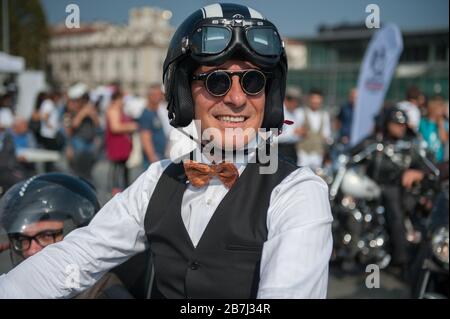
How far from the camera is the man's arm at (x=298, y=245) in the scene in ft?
4.53

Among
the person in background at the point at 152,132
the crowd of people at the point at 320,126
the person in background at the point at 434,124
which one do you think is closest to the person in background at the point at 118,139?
the person in background at the point at 152,132

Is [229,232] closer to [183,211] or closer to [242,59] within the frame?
[183,211]

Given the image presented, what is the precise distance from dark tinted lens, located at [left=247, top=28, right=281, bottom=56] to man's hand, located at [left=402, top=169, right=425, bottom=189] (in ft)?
12.4

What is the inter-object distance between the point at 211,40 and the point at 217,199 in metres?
0.49

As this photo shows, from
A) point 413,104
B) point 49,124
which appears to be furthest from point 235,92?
point 49,124

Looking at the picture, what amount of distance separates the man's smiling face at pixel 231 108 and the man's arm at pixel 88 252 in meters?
0.29

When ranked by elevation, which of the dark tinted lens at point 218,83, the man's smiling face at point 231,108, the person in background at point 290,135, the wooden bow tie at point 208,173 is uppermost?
the dark tinted lens at point 218,83

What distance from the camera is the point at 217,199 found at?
1.76 m

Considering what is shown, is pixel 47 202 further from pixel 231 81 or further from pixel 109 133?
pixel 109 133

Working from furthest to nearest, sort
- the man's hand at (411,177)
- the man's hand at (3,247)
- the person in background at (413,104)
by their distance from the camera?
the person in background at (413,104)
the man's hand at (411,177)
the man's hand at (3,247)

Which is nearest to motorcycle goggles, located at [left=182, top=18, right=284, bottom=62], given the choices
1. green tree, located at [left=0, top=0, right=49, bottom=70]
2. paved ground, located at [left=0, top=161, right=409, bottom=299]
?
paved ground, located at [left=0, top=161, right=409, bottom=299]

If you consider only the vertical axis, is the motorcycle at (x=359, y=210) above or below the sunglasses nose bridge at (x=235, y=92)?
below

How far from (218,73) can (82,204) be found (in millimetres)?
789

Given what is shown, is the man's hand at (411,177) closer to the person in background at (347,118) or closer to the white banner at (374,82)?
the white banner at (374,82)
